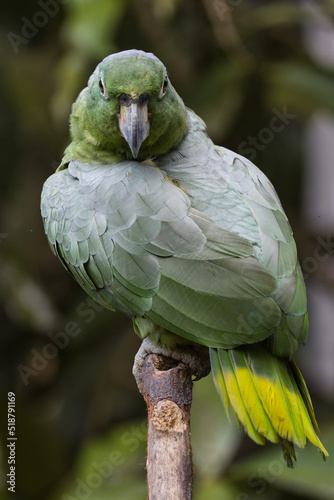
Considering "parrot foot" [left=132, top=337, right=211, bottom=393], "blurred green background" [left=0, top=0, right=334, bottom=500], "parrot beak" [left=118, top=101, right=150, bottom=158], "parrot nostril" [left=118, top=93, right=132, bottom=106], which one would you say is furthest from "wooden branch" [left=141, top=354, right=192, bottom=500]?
"blurred green background" [left=0, top=0, right=334, bottom=500]

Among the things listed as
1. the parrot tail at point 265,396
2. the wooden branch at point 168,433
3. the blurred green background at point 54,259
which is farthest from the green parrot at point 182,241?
the blurred green background at point 54,259

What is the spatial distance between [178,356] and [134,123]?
0.70 metres

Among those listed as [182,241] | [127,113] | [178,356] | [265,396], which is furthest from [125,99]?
[265,396]

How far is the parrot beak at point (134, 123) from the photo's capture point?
5.90 feet

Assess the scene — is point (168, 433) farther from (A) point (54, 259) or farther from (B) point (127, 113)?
(A) point (54, 259)

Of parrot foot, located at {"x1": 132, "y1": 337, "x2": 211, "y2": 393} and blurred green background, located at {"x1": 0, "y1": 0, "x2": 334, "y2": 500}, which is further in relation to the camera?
blurred green background, located at {"x1": 0, "y1": 0, "x2": 334, "y2": 500}

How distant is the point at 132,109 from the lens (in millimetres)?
1803

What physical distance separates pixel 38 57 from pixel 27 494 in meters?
2.33

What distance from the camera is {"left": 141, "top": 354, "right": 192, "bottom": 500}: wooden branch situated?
1544 mm

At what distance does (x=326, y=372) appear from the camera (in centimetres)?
487

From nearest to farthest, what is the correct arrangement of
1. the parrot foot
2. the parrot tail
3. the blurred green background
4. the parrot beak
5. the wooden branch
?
the wooden branch < the parrot tail < the parrot beak < the parrot foot < the blurred green background

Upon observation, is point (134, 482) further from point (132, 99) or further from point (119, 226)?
→ point (132, 99)

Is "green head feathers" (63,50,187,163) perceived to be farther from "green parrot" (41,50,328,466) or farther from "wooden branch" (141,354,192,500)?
"wooden branch" (141,354,192,500)

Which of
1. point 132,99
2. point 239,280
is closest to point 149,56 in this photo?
point 132,99
